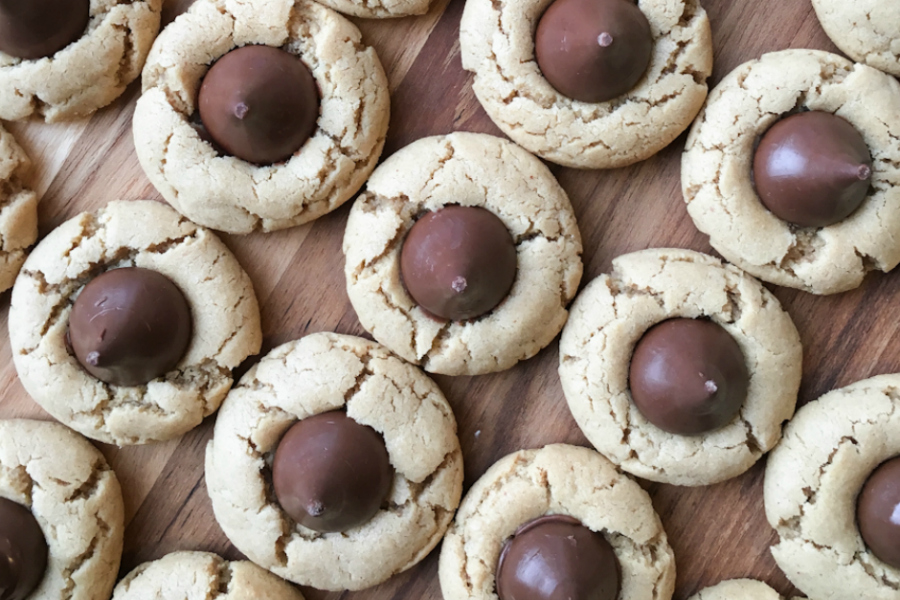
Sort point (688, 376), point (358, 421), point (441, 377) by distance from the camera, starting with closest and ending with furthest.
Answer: point (688, 376)
point (358, 421)
point (441, 377)

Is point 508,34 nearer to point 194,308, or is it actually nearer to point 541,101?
point 541,101

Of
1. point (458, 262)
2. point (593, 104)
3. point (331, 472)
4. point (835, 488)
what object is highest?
point (593, 104)

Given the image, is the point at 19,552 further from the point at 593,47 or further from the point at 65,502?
the point at 593,47

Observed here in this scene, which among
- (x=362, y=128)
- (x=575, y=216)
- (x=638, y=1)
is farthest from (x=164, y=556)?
(x=638, y=1)

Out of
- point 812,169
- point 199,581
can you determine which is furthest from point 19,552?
point 812,169

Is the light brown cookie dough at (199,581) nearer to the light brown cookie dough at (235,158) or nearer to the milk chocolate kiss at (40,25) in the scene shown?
the light brown cookie dough at (235,158)

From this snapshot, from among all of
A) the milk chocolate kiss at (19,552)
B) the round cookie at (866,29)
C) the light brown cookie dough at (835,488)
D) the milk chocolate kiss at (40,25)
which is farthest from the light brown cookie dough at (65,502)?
the round cookie at (866,29)
